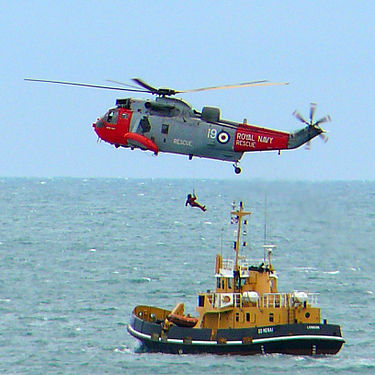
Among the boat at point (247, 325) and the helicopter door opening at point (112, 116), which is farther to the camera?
the boat at point (247, 325)

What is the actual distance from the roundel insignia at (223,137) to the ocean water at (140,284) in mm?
2585

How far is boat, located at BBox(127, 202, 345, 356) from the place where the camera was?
6669 cm

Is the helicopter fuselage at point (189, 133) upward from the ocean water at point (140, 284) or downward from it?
upward

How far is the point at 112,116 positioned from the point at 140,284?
44.5m

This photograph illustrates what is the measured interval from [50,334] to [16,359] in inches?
292

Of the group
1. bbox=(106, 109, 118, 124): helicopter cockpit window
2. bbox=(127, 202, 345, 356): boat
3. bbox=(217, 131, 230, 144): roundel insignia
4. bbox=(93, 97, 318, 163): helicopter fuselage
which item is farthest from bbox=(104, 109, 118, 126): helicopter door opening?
bbox=(127, 202, 345, 356): boat

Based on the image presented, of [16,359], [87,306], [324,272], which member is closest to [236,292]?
[16,359]

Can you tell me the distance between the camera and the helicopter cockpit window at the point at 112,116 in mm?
58500

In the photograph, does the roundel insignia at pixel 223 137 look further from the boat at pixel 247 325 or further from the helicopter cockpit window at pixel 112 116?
the boat at pixel 247 325

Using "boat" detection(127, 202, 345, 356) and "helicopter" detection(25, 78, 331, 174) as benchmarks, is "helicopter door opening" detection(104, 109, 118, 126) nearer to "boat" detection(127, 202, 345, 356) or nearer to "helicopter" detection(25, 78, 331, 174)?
"helicopter" detection(25, 78, 331, 174)

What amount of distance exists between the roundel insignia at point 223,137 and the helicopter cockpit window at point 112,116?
16.8 ft

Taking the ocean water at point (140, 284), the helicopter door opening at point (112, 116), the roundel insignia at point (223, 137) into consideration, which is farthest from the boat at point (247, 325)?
the helicopter door opening at point (112, 116)

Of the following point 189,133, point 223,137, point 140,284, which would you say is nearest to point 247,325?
point 223,137

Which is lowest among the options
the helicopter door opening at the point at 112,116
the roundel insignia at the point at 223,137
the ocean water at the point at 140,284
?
the ocean water at the point at 140,284
